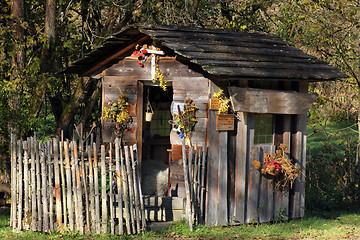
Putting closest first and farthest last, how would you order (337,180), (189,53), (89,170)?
1. (89,170)
2. (189,53)
3. (337,180)

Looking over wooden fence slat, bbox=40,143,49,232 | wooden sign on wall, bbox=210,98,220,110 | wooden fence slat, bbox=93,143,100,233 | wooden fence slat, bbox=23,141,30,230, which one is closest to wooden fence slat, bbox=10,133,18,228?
wooden fence slat, bbox=23,141,30,230

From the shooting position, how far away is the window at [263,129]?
905cm

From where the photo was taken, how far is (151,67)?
356 inches

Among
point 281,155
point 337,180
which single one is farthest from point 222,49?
point 337,180

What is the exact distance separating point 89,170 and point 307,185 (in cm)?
600

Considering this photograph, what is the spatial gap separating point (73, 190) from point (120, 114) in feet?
6.74

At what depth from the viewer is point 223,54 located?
28.7 feet

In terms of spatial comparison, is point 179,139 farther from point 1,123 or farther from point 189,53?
point 1,123

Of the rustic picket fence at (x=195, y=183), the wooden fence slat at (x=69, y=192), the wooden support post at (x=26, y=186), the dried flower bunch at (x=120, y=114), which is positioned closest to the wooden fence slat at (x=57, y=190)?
the wooden fence slat at (x=69, y=192)

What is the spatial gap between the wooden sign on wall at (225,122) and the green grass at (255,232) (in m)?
1.71

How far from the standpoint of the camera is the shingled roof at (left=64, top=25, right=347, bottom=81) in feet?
27.1

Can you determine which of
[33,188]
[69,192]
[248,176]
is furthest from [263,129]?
[33,188]

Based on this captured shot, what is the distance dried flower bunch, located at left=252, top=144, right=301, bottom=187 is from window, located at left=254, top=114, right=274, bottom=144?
0.29 m

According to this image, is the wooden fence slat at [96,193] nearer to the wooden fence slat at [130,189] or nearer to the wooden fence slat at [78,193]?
the wooden fence slat at [78,193]
